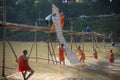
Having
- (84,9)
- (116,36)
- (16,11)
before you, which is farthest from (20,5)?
(116,36)

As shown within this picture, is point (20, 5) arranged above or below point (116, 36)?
above

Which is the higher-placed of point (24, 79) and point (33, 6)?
point (33, 6)

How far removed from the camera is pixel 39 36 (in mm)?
50375

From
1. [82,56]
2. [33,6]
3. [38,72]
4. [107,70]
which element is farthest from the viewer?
[33,6]

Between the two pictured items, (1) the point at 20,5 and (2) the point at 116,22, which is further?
(1) the point at 20,5

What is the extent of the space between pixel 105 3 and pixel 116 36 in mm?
8965

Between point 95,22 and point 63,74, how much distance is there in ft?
118

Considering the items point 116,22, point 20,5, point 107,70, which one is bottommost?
point 107,70

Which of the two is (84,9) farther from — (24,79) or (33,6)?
(24,79)

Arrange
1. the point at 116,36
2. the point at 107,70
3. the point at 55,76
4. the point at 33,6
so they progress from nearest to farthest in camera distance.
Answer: the point at 55,76 < the point at 107,70 < the point at 116,36 < the point at 33,6

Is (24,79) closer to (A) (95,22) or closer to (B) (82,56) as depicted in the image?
(B) (82,56)

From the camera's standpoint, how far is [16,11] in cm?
5494

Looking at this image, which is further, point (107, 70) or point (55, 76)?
point (107, 70)

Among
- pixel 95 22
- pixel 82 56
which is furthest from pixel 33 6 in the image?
pixel 82 56
